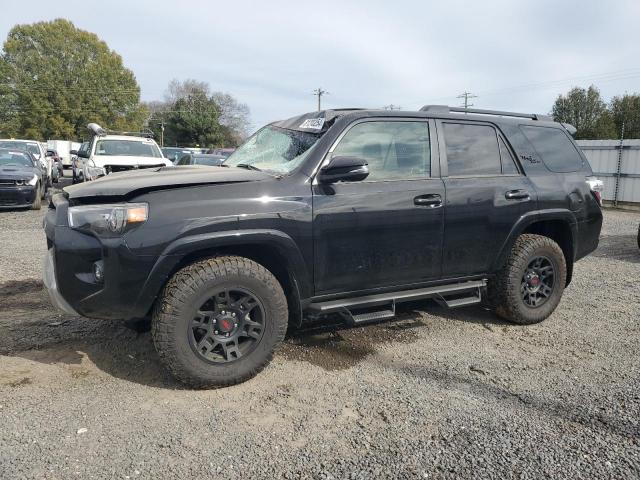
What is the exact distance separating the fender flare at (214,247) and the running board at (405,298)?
0.26 metres

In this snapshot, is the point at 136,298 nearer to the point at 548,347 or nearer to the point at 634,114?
the point at 548,347

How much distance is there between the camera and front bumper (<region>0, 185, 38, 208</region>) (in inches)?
451

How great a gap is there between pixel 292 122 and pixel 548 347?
9.50 feet

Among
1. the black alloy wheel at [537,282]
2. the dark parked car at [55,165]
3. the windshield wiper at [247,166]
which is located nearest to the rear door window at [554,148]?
the black alloy wheel at [537,282]

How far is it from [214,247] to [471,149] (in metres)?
2.42

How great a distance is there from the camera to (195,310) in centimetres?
318

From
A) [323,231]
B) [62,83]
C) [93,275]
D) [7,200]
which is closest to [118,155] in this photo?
[7,200]

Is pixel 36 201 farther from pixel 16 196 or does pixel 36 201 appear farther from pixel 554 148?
pixel 554 148

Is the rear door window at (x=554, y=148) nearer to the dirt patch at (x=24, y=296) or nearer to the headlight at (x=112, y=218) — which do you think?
the headlight at (x=112, y=218)

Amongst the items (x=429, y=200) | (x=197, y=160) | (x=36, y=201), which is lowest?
(x=36, y=201)

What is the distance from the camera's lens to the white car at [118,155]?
11.5 meters

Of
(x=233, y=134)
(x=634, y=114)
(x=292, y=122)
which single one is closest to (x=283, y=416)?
(x=292, y=122)

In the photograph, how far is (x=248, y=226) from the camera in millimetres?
3279

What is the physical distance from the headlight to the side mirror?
4.03 feet
